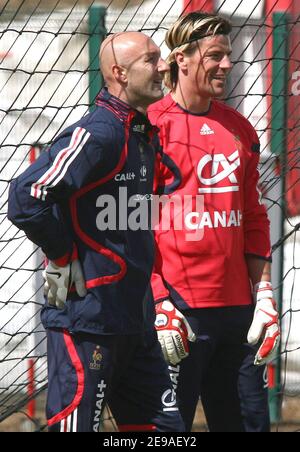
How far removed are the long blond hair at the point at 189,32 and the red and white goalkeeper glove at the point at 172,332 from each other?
0.77m

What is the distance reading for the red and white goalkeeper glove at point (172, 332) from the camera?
3768mm

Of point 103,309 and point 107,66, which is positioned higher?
point 107,66

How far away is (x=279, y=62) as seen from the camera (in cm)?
556

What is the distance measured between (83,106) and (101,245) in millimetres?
2029

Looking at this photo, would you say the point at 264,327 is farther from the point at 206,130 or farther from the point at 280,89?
the point at 280,89

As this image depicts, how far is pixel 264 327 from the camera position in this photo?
154 inches

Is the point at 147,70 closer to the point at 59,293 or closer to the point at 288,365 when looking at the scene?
the point at 59,293

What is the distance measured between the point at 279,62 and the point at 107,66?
216 cm

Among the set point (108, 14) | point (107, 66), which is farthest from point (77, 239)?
point (108, 14)

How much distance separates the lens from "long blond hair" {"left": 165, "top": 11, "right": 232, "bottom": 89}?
12.9 ft
